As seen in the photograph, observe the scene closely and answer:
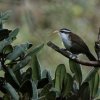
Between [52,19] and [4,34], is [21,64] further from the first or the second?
[52,19]

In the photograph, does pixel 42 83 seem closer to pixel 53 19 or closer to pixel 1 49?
pixel 1 49

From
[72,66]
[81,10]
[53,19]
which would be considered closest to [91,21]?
[81,10]

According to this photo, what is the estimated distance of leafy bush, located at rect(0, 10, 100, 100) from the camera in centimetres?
93

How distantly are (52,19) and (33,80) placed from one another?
336 cm

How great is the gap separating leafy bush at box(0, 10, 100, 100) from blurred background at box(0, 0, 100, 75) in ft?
9.13

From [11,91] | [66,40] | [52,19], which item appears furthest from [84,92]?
[52,19]

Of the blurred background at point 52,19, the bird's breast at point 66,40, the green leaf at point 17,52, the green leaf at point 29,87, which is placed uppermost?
the green leaf at point 17,52

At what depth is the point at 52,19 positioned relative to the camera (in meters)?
4.33

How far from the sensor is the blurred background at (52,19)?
3951mm

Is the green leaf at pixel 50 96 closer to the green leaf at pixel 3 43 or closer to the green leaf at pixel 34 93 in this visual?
the green leaf at pixel 34 93

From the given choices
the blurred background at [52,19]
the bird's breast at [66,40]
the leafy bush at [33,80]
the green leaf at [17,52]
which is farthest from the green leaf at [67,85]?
the blurred background at [52,19]

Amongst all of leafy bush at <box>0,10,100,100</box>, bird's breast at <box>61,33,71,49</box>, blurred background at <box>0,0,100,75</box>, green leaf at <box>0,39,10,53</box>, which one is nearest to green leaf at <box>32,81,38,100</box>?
leafy bush at <box>0,10,100,100</box>

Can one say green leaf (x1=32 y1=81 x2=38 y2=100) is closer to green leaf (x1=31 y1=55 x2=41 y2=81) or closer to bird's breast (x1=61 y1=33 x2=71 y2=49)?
green leaf (x1=31 y1=55 x2=41 y2=81)

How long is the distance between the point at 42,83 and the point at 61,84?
0.14 feet
